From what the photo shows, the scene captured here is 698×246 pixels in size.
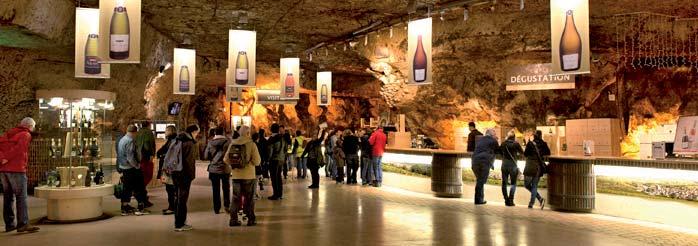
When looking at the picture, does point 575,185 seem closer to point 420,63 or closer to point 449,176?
point 449,176

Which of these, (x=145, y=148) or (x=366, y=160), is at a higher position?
(x=145, y=148)

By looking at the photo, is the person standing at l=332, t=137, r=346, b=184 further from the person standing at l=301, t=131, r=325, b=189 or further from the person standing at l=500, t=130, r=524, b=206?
the person standing at l=500, t=130, r=524, b=206

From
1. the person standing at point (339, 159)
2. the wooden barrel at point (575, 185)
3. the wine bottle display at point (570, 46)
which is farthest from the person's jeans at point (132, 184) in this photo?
the wine bottle display at point (570, 46)

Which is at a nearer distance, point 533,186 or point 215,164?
point 215,164

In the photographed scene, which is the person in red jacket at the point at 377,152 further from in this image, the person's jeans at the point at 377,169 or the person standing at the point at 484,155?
the person standing at the point at 484,155

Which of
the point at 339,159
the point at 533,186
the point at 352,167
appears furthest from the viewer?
the point at 339,159

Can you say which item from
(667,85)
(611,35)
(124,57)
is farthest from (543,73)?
(124,57)

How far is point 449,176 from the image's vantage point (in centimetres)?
1080

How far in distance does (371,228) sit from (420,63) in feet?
14.5

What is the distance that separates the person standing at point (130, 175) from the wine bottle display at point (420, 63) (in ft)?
18.3

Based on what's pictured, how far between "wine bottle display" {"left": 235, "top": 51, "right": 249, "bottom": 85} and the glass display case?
3.42 m

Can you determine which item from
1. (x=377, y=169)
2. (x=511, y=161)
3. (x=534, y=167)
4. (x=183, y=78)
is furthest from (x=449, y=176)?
(x=183, y=78)

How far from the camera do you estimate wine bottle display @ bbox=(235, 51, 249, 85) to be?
12.4 meters

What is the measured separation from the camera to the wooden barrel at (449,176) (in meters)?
10.8
